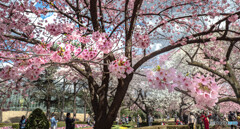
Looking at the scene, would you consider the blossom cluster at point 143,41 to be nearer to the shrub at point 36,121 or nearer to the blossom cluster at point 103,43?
the blossom cluster at point 103,43

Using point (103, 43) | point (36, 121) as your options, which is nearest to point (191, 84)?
point (103, 43)

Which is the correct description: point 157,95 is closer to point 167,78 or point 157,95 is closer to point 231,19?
point 231,19

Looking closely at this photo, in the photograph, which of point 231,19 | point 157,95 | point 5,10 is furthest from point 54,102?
point 231,19

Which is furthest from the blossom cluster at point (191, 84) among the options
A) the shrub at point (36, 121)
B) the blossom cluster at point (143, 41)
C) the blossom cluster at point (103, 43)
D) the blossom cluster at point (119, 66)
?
the shrub at point (36, 121)

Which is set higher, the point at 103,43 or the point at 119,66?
the point at 103,43

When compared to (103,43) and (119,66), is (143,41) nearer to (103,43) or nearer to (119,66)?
(103,43)

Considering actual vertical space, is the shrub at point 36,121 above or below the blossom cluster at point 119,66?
below

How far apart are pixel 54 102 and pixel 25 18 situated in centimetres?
2453

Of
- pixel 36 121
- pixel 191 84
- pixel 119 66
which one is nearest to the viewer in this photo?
pixel 191 84

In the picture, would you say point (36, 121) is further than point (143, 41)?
Yes

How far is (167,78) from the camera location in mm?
2332

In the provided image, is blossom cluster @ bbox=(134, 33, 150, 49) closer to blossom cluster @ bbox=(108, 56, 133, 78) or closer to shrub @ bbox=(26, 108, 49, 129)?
blossom cluster @ bbox=(108, 56, 133, 78)

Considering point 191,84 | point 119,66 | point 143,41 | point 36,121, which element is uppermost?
point 143,41

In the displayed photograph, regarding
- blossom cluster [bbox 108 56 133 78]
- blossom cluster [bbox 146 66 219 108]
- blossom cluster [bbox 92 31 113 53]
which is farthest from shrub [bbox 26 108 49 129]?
blossom cluster [bbox 146 66 219 108]
